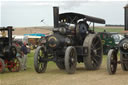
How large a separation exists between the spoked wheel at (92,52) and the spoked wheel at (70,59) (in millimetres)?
882

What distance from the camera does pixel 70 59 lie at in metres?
9.35

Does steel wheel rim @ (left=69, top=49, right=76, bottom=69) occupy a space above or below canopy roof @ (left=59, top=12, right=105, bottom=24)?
below

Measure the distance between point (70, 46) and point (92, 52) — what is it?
1.63 meters

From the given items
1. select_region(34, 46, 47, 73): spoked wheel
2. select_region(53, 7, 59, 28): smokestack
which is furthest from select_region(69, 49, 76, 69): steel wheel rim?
select_region(53, 7, 59, 28): smokestack

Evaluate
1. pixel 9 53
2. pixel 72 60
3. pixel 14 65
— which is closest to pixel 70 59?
pixel 72 60

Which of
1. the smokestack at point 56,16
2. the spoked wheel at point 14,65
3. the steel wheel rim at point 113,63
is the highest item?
the smokestack at point 56,16

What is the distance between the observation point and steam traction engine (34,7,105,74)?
9500 millimetres

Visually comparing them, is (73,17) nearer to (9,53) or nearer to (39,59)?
(39,59)

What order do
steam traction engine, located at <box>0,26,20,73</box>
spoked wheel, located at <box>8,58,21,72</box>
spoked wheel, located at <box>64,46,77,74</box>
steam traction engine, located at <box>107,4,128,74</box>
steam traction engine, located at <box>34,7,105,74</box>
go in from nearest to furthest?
steam traction engine, located at <box>107,4,128,74</box>
spoked wheel, located at <box>64,46,77,74</box>
steam traction engine, located at <box>34,7,105,74</box>
steam traction engine, located at <box>0,26,20,73</box>
spoked wheel, located at <box>8,58,21,72</box>

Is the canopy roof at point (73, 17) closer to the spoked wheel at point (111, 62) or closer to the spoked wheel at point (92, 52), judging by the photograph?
the spoked wheel at point (92, 52)

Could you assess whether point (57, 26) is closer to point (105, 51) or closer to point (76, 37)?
point (76, 37)

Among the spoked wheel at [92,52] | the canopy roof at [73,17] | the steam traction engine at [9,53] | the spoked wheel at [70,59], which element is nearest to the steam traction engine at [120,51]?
the spoked wheel at [70,59]

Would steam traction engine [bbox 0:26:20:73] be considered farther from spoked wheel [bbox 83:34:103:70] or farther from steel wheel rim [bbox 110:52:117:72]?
steel wheel rim [bbox 110:52:117:72]

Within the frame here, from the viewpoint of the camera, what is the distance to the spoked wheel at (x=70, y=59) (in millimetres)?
9008
